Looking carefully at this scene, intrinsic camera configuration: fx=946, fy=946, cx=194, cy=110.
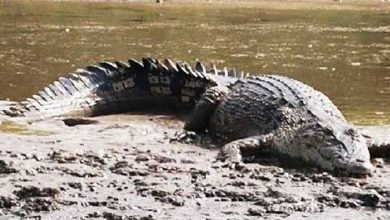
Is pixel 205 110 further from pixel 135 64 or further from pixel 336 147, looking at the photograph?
pixel 336 147

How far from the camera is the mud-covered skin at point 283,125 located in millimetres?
5824

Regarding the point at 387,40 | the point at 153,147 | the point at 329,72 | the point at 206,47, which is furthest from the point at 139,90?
the point at 387,40

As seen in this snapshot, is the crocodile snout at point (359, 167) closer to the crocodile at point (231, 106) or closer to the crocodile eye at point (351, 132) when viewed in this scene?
the crocodile at point (231, 106)

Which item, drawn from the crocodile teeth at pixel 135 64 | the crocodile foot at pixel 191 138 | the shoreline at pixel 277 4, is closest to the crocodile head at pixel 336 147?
the crocodile foot at pixel 191 138

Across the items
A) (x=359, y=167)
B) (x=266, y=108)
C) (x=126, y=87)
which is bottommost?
(x=126, y=87)

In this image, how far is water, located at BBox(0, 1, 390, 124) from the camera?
36.7 feet

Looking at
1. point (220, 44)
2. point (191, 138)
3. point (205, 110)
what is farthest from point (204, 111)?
point (220, 44)

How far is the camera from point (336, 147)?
5.80 metres

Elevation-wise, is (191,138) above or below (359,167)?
below

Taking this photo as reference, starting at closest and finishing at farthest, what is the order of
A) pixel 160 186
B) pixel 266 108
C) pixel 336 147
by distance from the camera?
pixel 160 186 → pixel 336 147 → pixel 266 108

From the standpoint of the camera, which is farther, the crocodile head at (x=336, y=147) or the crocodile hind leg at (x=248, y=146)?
the crocodile hind leg at (x=248, y=146)

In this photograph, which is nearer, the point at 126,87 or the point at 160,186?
the point at 160,186

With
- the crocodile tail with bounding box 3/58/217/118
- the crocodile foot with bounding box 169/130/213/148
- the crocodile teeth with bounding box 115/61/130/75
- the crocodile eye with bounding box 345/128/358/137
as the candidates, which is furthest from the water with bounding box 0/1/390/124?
the crocodile eye with bounding box 345/128/358/137

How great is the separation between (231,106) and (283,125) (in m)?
0.96
